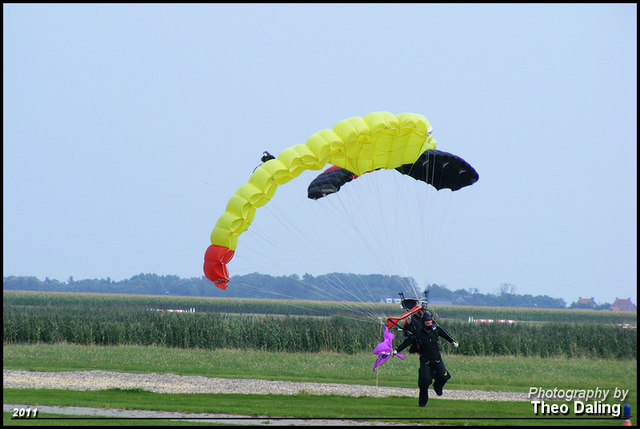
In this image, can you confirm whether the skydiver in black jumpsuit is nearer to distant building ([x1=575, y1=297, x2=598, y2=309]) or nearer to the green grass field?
the green grass field

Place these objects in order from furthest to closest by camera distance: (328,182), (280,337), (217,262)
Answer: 1. (280,337)
2. (328,182)
3. (217,262)

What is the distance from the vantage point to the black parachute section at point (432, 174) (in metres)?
9.60

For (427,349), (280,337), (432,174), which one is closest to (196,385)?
(427,349)

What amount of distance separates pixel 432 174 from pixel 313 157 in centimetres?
228

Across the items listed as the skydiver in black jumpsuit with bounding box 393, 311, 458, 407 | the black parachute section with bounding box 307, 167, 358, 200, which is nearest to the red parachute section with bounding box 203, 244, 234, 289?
the black parachute section with bounding box 307, 167, 358, 200

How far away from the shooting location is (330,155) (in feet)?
28.8

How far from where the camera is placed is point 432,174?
9.66 m

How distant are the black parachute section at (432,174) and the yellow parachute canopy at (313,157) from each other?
511 millimetres

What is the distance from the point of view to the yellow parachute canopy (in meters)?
8.52

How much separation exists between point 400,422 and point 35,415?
5648 millimetres

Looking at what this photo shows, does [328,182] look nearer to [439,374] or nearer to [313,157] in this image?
[313,157]

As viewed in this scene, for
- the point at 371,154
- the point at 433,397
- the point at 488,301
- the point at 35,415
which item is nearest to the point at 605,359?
the point at 433,397

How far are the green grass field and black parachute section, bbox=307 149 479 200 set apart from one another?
→ 3.85m

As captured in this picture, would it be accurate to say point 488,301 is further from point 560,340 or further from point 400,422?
point 400,422
